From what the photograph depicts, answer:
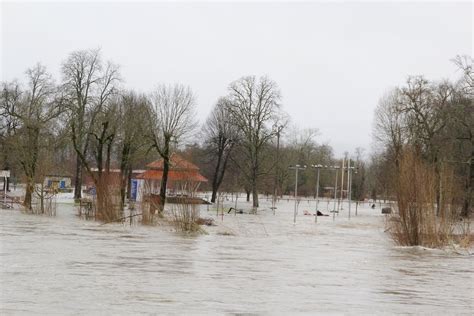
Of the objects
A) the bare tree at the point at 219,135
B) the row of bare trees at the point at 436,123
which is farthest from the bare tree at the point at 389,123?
the bare tree at the point at 219,135

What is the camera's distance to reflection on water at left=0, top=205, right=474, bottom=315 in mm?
10047

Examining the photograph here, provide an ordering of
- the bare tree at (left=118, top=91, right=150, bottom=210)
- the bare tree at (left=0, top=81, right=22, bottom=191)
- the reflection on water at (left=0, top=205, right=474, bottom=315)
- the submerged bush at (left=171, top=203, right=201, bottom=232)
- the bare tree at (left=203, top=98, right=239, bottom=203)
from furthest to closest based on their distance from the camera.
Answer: the bare tree at (left=203, top=98, right=239, bottom=203), the bare tree at (left=0, top=81, right=22, bottom=191), the bare tree at (left=118, top=91, right=150, bottom=210), the submerged bush at (left=171, top=203, right=201, bottom=232), the reflection on water at (left=0, top=205, right=474, bottom=315)

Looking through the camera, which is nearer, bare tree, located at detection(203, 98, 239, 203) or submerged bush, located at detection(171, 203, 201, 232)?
submerged bush, located at detection(171, 203, 201, 232)

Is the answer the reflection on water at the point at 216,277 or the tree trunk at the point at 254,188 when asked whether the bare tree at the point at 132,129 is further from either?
the reflection on water at the point at 216,277

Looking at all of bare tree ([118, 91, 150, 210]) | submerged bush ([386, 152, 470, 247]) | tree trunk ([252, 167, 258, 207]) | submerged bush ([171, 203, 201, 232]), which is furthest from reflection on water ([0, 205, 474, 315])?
tree trunk ([252, 167, 258, 207])

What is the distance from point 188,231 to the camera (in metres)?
27.2

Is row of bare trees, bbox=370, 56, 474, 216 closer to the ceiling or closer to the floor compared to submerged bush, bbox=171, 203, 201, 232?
closer to the ceiling

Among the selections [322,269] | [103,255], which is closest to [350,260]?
[322,269]

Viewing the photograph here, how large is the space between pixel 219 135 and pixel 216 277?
213 ft

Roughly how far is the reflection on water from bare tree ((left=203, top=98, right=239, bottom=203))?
5182cm

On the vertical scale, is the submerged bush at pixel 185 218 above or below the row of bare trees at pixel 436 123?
below

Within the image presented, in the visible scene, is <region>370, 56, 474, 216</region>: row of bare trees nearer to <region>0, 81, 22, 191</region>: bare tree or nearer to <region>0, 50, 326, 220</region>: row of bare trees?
<region>0, 50, 326, 220</region>: row of bare trees

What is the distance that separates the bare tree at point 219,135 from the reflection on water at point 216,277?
51823mm

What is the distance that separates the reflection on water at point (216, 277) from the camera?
33.0 feet
